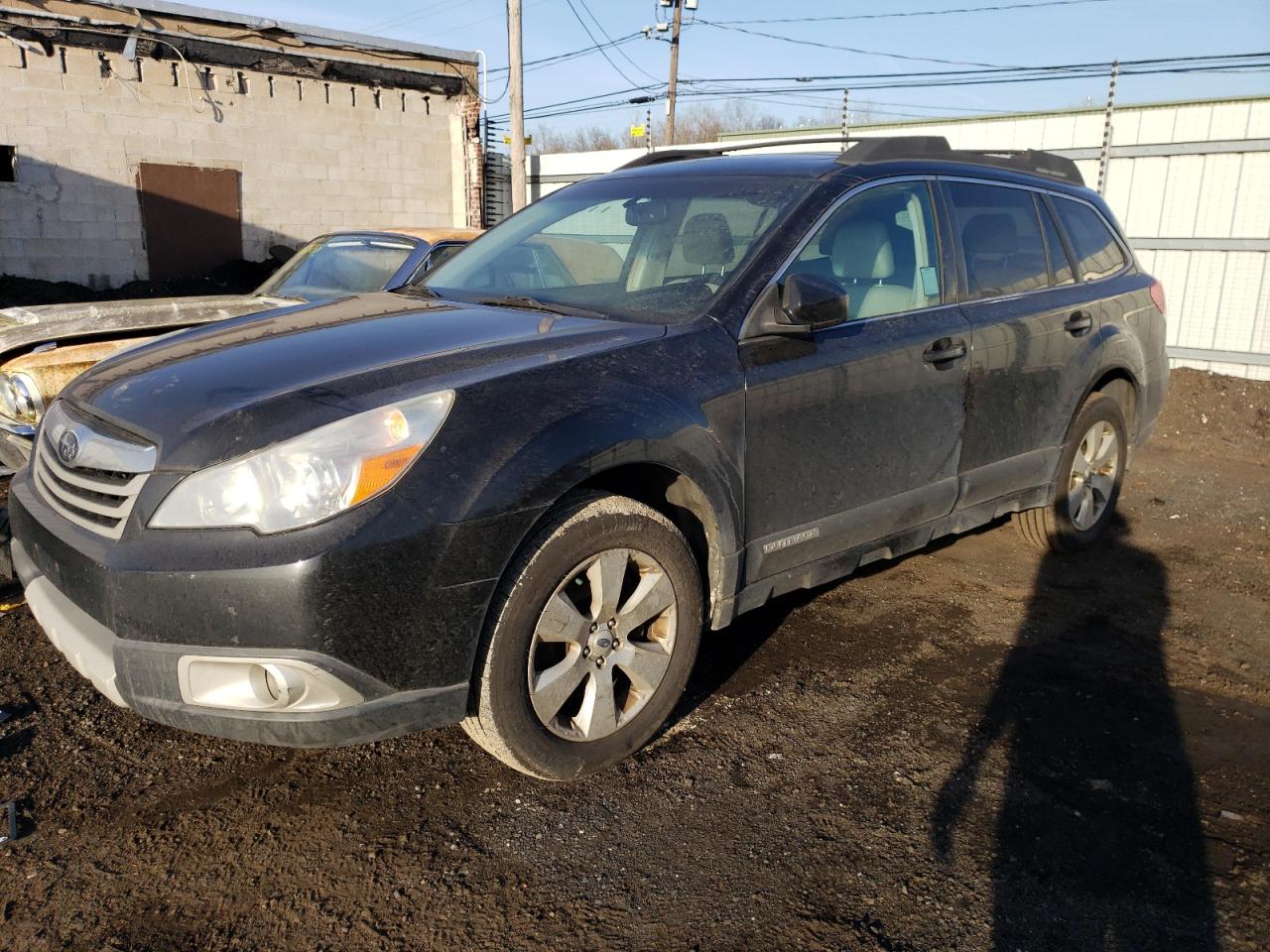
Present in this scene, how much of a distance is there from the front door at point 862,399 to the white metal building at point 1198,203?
7.66m

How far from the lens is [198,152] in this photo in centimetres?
1552

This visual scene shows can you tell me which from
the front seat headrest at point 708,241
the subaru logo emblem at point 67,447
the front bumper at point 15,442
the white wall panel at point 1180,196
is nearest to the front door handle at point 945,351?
the front seat headrest at point 708,241

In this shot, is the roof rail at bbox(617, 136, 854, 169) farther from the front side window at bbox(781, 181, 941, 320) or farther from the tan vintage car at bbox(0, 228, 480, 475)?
the tan vintage car at bbox(0, 228, 480, 475)

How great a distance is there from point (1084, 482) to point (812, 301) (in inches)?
104

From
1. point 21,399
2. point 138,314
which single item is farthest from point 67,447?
point 138,314

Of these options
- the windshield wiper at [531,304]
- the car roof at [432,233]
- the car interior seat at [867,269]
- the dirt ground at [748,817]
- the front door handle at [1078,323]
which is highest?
the car roof at [432,233]

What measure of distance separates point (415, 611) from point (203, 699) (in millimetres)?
571

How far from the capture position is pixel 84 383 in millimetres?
3107

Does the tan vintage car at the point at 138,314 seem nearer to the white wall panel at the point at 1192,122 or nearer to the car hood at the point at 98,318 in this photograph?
the car hood at the point at 98,318

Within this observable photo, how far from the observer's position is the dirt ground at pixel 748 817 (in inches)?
93.3

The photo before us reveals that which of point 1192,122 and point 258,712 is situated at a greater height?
point 1192,122

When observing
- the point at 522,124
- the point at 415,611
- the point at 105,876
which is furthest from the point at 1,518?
the point at 522,124

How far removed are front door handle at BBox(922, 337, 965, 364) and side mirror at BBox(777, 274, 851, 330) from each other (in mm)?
651

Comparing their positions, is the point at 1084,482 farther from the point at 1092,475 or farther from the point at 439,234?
the point at 439,234
